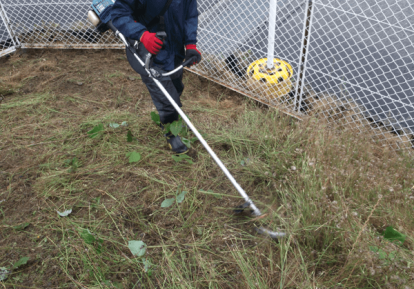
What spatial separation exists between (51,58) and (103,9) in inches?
94.4

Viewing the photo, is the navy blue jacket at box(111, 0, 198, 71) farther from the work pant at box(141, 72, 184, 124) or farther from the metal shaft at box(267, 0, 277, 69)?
the metal shaft at box(267, 0, 277, 69)

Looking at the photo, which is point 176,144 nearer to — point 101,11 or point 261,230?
point 261,230

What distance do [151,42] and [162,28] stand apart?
234 mm

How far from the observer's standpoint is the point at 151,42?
2.22 meters

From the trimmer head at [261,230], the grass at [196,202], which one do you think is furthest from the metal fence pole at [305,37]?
the trimmer head at [261,230]

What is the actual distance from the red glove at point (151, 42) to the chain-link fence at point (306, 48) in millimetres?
1445

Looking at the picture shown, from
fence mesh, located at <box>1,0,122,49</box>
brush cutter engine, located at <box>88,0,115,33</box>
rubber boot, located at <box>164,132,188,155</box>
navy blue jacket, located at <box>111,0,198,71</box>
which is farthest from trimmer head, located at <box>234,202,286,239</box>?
fence mesh, located at <box>1,0,122,49</box>

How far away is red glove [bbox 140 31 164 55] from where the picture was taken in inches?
87.1

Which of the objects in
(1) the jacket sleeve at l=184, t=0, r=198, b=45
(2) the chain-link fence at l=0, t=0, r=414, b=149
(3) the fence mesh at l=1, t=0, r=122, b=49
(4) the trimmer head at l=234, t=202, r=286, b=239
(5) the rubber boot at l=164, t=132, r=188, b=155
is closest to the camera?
(4) the trimmer head at l=234, t=202, r=286, b=239

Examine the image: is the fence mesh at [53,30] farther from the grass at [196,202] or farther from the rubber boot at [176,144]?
the rubber boot at [176,144]

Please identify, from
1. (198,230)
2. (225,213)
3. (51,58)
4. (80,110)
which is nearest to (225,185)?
(225,213)

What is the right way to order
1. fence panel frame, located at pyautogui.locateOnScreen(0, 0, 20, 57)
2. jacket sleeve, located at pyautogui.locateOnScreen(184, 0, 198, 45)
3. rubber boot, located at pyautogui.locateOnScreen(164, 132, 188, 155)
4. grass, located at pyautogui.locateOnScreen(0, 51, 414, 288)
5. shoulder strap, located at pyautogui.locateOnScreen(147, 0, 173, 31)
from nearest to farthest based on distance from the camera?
grass, located at pyautogui.locateOnScreen(0, 51, 414, 288)
shoulder strap, located at pyautogui.locateOnScreen(147, 0, 173, 31)
jacket sleeve, located at pyautogui.locateOnScreen(184, 0, 198, 45)
rubber boot, located at pyautogui.locateOnScreen(164, 132, 188, 155)
fence panel frame, located at pyautogui.locateOnScreen(0, 0, 20, 57)

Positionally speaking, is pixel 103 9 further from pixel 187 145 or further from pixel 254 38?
pixel 254 38

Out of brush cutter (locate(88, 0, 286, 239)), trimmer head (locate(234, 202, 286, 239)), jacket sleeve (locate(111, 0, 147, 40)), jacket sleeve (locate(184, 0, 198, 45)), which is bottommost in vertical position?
trimmer head (locate(234, 202, 286, 239))
